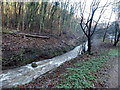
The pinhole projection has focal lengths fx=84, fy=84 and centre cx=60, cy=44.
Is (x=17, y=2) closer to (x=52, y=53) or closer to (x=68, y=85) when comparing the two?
(x=52, y=53)

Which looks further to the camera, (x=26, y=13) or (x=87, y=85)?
(x=26, y=13)

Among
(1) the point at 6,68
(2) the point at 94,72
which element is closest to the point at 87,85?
(2) the point at 94,72

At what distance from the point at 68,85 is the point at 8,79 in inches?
170

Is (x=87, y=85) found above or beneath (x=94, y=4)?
beneath

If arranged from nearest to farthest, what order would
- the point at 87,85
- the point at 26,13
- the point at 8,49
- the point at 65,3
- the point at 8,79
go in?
the point at 87,85 → the point at 8,79 → the point at 8,49 → the point at 26,13 → the point at 65,3

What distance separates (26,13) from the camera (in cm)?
1531

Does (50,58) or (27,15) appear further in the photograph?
(27,15)

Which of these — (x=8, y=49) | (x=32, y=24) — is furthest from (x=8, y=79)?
(x=32, y=24)

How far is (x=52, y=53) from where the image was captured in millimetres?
11102

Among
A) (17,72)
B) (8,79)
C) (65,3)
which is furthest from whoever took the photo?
(65,3)

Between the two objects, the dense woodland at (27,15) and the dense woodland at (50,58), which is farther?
the dense woodland at (27,15)

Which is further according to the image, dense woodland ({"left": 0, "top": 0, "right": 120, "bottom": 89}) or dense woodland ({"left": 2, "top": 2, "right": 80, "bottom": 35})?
dense woodland ({"left": 2, "top": 2, "right": 80, "bottom": 35})

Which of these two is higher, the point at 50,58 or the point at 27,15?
the point at 27,15

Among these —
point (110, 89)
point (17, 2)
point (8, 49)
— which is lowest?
point (110, 89)
